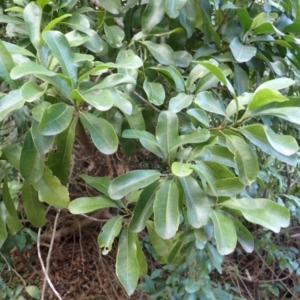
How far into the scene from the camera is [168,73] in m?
0.76

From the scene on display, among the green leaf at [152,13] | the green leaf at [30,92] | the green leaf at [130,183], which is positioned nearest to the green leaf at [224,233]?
the green leaf at [130,183]

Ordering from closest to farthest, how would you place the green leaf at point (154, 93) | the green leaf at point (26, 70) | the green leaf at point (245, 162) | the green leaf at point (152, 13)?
the green leaf at point (26, 70), the green leaf at point (245, 162), the green leaf at point (154, 93), the green leaf at point (152, 13)

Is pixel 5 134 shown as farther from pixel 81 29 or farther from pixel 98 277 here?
pixel 98 277

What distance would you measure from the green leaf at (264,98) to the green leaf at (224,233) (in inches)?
8.0

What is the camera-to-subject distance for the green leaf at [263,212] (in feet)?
1.99

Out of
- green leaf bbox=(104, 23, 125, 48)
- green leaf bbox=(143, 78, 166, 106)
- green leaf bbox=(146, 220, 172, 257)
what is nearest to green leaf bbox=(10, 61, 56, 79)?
green leaf bbox=(143, 78, 166, 106)

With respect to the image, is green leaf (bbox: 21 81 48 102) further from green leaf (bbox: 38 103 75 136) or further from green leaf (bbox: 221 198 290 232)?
green leaf (bbox: 221 198 290 232)

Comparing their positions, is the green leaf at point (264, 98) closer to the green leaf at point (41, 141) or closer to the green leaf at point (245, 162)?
the green leaf at point (245, 162)

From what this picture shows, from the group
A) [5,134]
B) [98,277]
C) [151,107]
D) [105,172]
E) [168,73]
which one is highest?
[168,73]

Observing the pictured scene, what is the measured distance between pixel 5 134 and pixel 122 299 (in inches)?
39.7

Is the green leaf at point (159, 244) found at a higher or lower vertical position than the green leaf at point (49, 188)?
lower

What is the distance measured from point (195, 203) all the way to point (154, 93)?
0.82 feet

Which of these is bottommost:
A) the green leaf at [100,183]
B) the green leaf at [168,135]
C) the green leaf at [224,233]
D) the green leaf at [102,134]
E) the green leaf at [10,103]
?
the green leaf at [100,183]

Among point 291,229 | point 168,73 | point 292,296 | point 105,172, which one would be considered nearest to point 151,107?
point 168,73
